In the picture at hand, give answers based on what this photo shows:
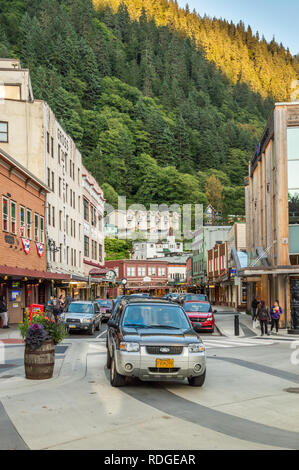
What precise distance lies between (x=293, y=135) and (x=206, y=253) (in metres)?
54.9

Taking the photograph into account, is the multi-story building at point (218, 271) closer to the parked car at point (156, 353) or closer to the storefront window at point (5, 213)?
the storefront window at point (5, 213)

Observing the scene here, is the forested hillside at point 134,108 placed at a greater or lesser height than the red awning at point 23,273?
greater

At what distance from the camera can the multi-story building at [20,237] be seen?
94.8 feet

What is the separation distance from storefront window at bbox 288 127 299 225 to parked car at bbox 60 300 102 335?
1128 centimetres

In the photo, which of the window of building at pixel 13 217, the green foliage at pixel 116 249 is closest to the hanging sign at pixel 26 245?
the window of building at pixel 13 217

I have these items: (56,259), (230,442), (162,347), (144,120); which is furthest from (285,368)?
(144,120)

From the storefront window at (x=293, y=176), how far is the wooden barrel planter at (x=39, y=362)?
63.4ft

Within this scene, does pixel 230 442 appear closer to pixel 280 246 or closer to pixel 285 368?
pixel 285 368

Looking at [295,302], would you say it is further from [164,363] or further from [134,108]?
[134,108]

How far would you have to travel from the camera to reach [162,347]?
10180 millimetres

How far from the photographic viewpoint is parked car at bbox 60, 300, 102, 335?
24609mm

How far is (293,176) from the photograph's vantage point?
27859 mm

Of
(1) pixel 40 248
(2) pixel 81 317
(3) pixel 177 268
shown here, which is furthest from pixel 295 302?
(3) pixel 177 268

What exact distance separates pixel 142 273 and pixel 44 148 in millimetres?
69483
